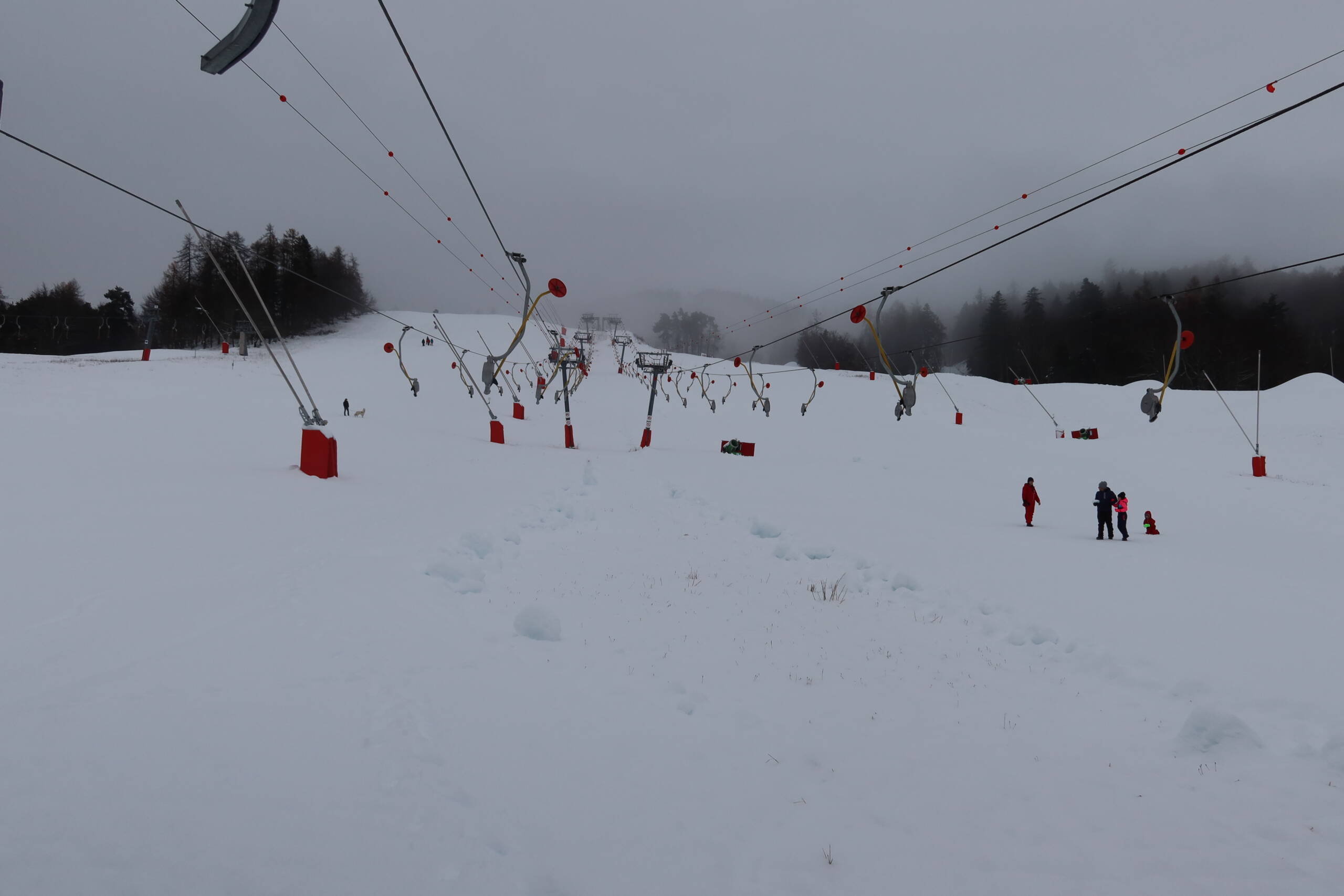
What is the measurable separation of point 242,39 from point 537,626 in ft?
20.5

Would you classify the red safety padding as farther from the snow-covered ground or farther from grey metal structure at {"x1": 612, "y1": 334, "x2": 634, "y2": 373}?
grey metal structure at {"x1": 612, "y1": 334, "x2": 634, "y2": 373}

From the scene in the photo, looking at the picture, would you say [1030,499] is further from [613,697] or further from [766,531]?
[613,697]

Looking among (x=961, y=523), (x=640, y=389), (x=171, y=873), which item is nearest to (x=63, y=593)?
(x=171, y=873)

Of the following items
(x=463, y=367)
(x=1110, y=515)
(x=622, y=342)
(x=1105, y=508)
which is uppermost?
(x=622, y=342)

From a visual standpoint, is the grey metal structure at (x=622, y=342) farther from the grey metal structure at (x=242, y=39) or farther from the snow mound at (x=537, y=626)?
the grey metal structure at (x=242, y=39)

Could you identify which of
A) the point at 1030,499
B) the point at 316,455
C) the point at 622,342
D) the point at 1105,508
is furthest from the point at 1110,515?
the point at 622,342

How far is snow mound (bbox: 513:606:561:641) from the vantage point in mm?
7441

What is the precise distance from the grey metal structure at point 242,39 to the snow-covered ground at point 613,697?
16.4 feet

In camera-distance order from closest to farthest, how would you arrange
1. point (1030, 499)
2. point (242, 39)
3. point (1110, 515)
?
point (242, 39)
point (1110, 515)
point (1030, 499)

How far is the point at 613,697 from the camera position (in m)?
6.16

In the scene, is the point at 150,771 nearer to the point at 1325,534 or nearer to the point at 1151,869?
the point at 1151,869

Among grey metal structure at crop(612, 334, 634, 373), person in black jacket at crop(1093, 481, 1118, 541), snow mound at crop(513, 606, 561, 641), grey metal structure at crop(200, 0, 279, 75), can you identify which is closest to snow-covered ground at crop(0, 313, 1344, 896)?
snow mound at crop(513, 606, 561, 641)

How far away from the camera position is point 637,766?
5.00 meters

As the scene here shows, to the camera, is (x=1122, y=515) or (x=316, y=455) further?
(x=1122, y=515)
